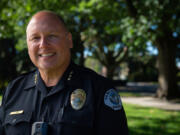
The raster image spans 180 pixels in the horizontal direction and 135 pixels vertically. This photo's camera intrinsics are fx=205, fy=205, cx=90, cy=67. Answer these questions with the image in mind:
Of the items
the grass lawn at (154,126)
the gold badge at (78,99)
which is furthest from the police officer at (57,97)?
the grass lawn at (154,126)

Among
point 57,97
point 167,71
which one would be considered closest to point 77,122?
point 57,97

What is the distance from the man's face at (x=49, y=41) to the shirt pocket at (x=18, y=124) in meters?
0.43

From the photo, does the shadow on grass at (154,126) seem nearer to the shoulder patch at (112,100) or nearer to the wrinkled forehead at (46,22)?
the shoulder patch at (112,100)

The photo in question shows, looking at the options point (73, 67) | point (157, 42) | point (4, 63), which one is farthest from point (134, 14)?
point (4, 63)

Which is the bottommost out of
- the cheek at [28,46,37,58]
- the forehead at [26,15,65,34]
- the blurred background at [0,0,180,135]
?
the cheek at [28,46,37,58]

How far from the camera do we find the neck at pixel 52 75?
1.74 m

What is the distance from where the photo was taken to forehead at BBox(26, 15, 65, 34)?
1.61 metres

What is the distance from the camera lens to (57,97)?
5.55ft

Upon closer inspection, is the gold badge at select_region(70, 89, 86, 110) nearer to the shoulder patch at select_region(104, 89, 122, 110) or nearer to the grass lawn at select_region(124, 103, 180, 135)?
the shoulder patch at select_region(104, 89, 122, 110)

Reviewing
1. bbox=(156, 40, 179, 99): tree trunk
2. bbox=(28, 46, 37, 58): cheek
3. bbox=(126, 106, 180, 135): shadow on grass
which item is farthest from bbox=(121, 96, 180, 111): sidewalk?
bbox=(28, 46, 37, 58): cheek

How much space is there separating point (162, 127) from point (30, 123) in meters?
4.86

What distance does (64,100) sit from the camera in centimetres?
166

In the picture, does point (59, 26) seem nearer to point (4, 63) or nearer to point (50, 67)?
point (50, 67)

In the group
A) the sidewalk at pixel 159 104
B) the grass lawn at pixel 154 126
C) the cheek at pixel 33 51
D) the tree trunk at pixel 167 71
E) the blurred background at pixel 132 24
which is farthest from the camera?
the tree trunk at pixel 167 71
